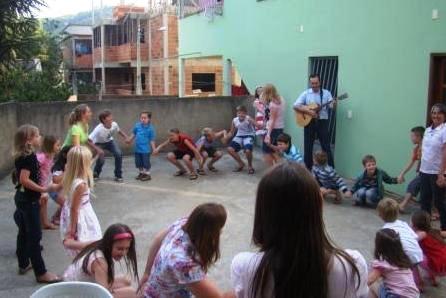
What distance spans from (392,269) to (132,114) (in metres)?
8.46

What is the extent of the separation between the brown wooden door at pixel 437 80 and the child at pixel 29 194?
203 inches

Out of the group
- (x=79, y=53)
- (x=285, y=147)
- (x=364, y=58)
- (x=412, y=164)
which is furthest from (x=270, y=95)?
(x=79, y=53)

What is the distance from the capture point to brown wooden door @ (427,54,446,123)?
702 centimetres

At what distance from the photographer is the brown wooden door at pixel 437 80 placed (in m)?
7.02

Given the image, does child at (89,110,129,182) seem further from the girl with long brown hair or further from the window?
the window

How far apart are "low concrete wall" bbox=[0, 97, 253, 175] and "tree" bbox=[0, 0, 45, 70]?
1.39 meters

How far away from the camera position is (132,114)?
37.6 feet

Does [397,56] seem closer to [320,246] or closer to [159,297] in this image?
[159,297]

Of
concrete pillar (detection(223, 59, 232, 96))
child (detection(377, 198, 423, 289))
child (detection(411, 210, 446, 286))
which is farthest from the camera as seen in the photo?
concrete pillar (detection(223, 59, 232, 96))

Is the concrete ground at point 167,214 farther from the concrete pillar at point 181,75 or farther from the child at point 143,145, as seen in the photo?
the concrete pillar at point 181,75

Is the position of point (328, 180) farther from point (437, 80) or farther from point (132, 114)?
point (132, 114)

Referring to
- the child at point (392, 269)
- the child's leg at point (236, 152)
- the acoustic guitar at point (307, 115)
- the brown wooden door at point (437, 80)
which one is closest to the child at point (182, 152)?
the child's leg at point (236, 152)

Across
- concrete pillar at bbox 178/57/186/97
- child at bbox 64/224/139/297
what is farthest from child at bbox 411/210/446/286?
concrete pillar at bbox 178/57/186/97

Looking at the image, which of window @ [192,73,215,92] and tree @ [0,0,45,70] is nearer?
tree @ [0,0,45,70]
